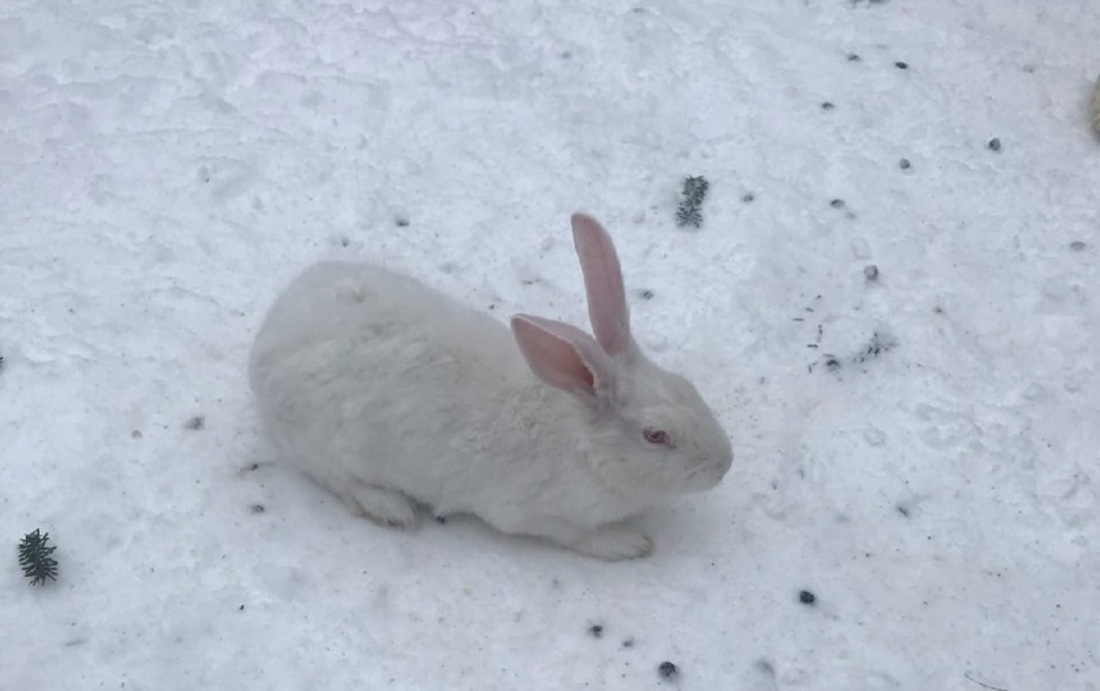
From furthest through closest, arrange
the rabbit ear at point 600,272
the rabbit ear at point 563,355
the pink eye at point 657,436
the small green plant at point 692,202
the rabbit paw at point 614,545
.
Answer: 1. the small green plant at point 692,202
2. the rabbit paw at point 614,545
3. the pink eye at point 657,436
4. the rabbit ear at point 600,272
5. the rabbit ear at point 563,355

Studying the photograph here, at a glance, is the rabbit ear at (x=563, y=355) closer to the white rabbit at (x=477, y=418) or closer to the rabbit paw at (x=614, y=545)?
the white rabbit at (x=477, y=418)

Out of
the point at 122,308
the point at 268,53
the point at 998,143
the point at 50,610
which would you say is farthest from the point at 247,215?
the point at 998,143

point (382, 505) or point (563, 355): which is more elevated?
point (563, 355)

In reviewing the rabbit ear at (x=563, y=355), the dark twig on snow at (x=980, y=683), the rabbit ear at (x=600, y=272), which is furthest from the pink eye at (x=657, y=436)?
the dark twig on snow at (x=980, y=683)

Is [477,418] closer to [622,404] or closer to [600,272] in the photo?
[622,404]

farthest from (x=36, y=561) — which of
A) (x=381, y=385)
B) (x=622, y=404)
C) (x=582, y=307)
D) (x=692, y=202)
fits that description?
(x=692, y=202)

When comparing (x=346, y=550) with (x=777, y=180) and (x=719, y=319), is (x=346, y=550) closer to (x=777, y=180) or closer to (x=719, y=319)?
(x=719, y=319)

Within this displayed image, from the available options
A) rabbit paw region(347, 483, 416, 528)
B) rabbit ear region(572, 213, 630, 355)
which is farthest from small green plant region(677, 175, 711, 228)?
rabbit paw region(347, 483, 416, 528)
